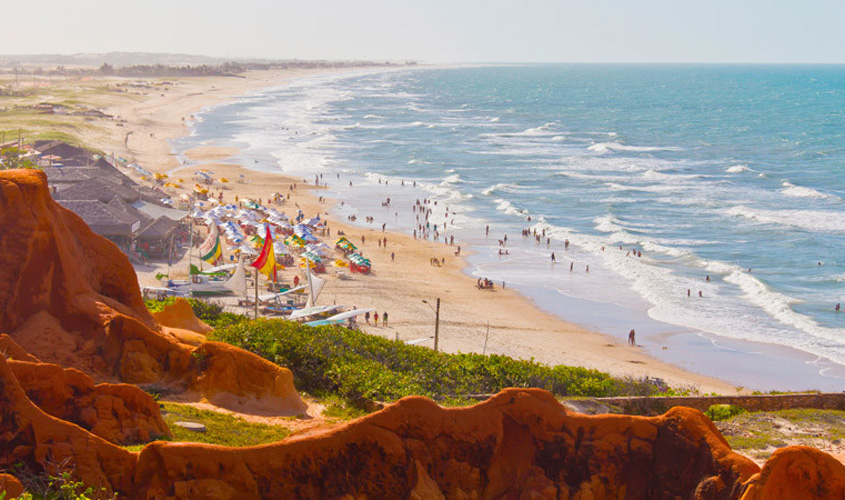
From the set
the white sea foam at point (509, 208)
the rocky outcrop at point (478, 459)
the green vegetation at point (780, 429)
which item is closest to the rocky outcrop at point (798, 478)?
the rocky outcrop at point (478, 459)

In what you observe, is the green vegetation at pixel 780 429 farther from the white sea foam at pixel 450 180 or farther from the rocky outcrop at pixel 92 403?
the white sea foam at pixel 450 180

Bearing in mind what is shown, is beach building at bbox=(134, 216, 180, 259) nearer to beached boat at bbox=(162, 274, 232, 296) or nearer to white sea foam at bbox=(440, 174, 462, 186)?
beached boat at bbox=(162, 274, 232, 296)

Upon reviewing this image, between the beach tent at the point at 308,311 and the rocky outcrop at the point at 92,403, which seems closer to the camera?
the rocky outcrop at the point at 92,403

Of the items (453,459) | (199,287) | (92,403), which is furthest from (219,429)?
(199,287)

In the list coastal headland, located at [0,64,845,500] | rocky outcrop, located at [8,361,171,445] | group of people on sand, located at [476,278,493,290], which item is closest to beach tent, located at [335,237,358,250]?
group of people on sand, located at [476,278,493,290]

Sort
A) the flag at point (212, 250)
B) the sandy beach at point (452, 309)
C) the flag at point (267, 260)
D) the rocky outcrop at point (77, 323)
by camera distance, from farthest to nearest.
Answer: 1. the flag at point (212, 250)
2. the flag at point (267, 260)
3. the sandy beach at point (452, 309)
4. the rocky outcrop at point (77, 323)

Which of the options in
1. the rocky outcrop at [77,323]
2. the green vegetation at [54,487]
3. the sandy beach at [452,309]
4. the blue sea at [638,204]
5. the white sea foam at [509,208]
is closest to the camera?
the green vegetation at [54,487]
